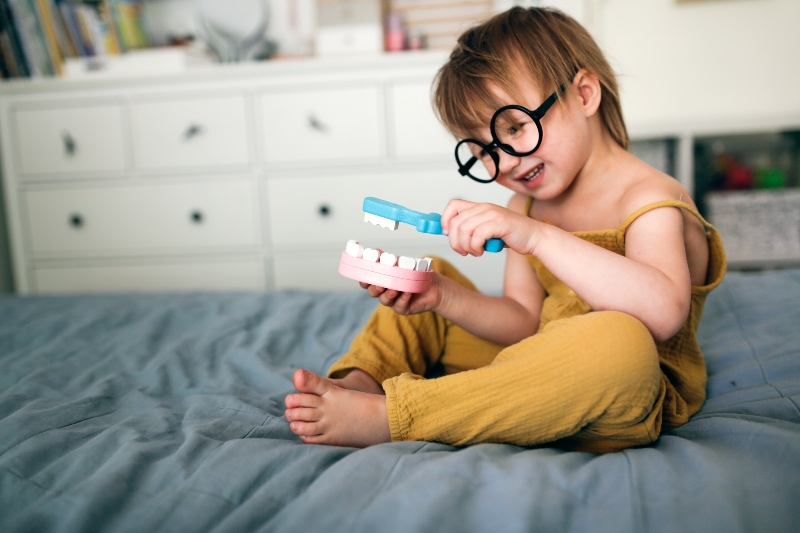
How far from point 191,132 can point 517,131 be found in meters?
1.41

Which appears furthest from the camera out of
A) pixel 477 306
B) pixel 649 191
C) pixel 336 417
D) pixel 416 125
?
pixel 416 125

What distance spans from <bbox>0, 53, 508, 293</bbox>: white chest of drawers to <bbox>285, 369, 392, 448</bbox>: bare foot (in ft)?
4.08

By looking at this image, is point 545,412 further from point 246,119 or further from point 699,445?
point 246,119

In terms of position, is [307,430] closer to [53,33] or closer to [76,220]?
[76,220]

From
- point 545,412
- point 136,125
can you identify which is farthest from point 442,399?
point 136,125

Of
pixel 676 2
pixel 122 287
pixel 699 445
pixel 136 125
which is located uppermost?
pixel 676 2

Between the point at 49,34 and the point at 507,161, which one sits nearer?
the point at 507,161

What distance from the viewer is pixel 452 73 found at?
88 cm

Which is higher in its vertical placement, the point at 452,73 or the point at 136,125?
the point at 452,73

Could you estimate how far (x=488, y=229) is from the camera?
0.70m

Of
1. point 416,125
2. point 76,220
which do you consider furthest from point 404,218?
point 76,220

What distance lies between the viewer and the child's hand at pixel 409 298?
0.80 metres

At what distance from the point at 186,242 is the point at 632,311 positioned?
63.8 inches

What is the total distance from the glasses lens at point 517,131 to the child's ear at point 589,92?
0.10 metres
